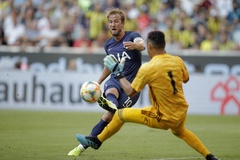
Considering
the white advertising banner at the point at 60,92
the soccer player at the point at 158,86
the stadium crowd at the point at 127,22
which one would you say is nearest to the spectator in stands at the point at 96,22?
the stadium crowd at the point at 127,22

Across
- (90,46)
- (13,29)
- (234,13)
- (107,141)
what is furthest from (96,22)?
(107,141)

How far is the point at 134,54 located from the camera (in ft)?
A: 37.9

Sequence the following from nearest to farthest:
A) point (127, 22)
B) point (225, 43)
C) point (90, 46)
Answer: point (225, 43) < point (90, 46) < point (127, 22)

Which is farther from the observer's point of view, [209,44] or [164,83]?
[209,44]

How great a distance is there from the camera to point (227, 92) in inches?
846

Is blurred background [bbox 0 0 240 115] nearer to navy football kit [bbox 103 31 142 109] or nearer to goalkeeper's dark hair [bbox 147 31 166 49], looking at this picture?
navy football kit [bbox 103 31 142 109]

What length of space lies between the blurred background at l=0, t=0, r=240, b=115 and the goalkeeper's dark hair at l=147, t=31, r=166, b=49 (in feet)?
39.5

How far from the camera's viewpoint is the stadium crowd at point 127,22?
23.7 m

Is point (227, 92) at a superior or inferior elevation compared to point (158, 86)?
inferior

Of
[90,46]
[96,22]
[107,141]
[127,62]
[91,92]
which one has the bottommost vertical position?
[107,141]

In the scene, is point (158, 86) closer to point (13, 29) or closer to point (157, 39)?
point (157, 39)

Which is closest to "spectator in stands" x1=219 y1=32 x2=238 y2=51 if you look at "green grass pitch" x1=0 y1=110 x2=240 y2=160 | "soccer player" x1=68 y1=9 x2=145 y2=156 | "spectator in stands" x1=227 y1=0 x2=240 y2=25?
"spectator in stands" x1=227 y1=0 x2=240 y2=25

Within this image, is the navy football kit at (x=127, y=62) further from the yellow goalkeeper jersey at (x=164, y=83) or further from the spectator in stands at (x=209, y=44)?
the spectator in stands at (x=209, y=44)

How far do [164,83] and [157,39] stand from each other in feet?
2.10
